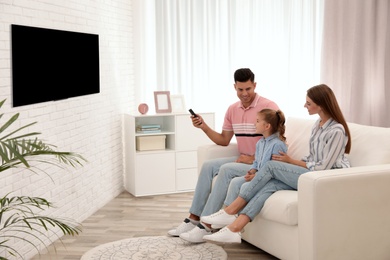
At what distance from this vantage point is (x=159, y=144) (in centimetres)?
575

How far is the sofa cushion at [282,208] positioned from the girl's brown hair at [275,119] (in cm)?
46

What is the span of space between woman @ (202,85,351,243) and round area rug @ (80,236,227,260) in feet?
0.71

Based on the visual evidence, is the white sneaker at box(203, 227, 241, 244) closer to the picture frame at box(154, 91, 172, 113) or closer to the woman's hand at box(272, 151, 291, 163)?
the woman's hand at box(272, 151, 291, 163)

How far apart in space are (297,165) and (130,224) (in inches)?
61.4

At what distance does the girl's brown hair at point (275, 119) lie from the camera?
394cm

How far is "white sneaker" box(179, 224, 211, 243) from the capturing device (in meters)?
4.00

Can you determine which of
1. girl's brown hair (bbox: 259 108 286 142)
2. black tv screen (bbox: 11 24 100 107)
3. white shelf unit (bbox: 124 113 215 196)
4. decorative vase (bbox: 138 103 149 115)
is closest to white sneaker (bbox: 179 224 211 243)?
girl's brown hair (bbox: 259 108 286 142)

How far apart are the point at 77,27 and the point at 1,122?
1.50 meters

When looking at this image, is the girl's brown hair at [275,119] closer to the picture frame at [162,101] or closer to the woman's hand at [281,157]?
the woman's hand at [281,157]

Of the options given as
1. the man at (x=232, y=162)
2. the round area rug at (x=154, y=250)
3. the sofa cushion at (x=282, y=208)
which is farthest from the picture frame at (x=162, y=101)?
the sofa cushion at (x=282, y=208)

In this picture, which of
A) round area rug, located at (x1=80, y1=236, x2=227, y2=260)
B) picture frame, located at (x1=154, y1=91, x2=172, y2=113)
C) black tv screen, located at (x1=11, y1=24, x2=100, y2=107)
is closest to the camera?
black tv screen, located at (x1=11, y1=24, x2=100, y2=107)

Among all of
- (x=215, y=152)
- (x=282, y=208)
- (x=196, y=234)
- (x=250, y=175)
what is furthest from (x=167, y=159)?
(x=282, y=208)

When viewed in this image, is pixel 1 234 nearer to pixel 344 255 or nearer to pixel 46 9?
pixel 46 9

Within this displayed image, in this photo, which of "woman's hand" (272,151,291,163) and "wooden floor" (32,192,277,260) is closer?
"woman's hand" (272,151,291,163)
